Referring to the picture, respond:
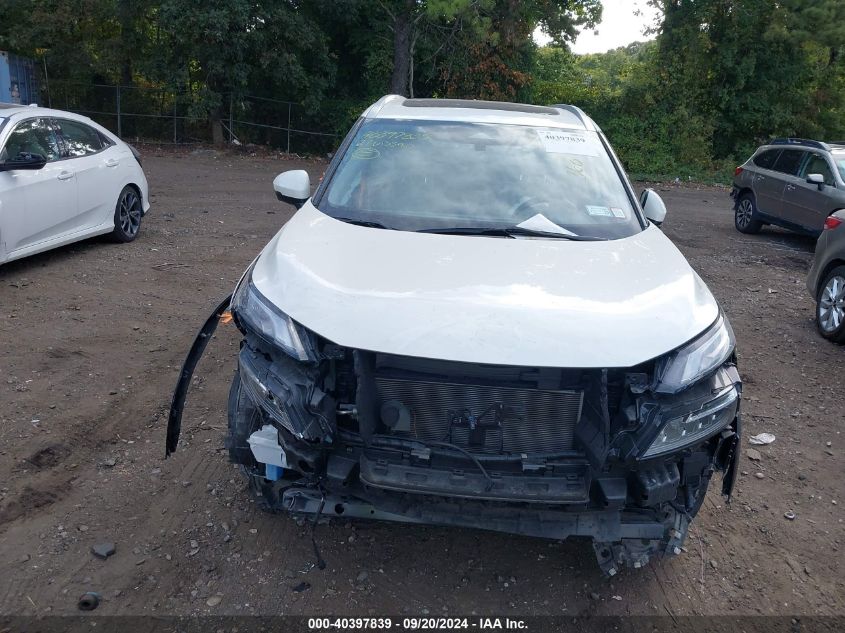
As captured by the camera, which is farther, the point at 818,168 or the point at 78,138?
the point at 818,168

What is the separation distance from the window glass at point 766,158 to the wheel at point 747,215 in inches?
22.1

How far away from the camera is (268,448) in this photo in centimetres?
309

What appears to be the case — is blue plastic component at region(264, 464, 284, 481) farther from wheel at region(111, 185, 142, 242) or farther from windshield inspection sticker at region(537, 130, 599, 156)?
wheel at region(111, 185, 142, 242)

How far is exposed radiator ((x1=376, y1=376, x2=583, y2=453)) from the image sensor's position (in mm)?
3006

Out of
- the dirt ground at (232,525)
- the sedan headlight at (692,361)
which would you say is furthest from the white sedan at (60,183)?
the sedan headlight at (692,361)

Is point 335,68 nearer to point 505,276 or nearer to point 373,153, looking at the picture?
point 373,153

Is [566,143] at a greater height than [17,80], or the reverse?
[566,143]

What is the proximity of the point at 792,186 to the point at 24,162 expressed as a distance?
10810 mm

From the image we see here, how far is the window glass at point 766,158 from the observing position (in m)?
12.9

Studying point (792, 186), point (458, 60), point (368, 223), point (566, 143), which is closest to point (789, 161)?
point (792, 186)

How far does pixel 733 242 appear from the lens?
41.2 ft

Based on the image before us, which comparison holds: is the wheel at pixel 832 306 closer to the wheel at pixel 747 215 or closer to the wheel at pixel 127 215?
the wheel at pixel 747 215

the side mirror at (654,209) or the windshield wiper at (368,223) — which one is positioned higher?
the side mirror at (654,209)

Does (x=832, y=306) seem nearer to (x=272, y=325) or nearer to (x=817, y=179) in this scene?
(x=817, y=179)
